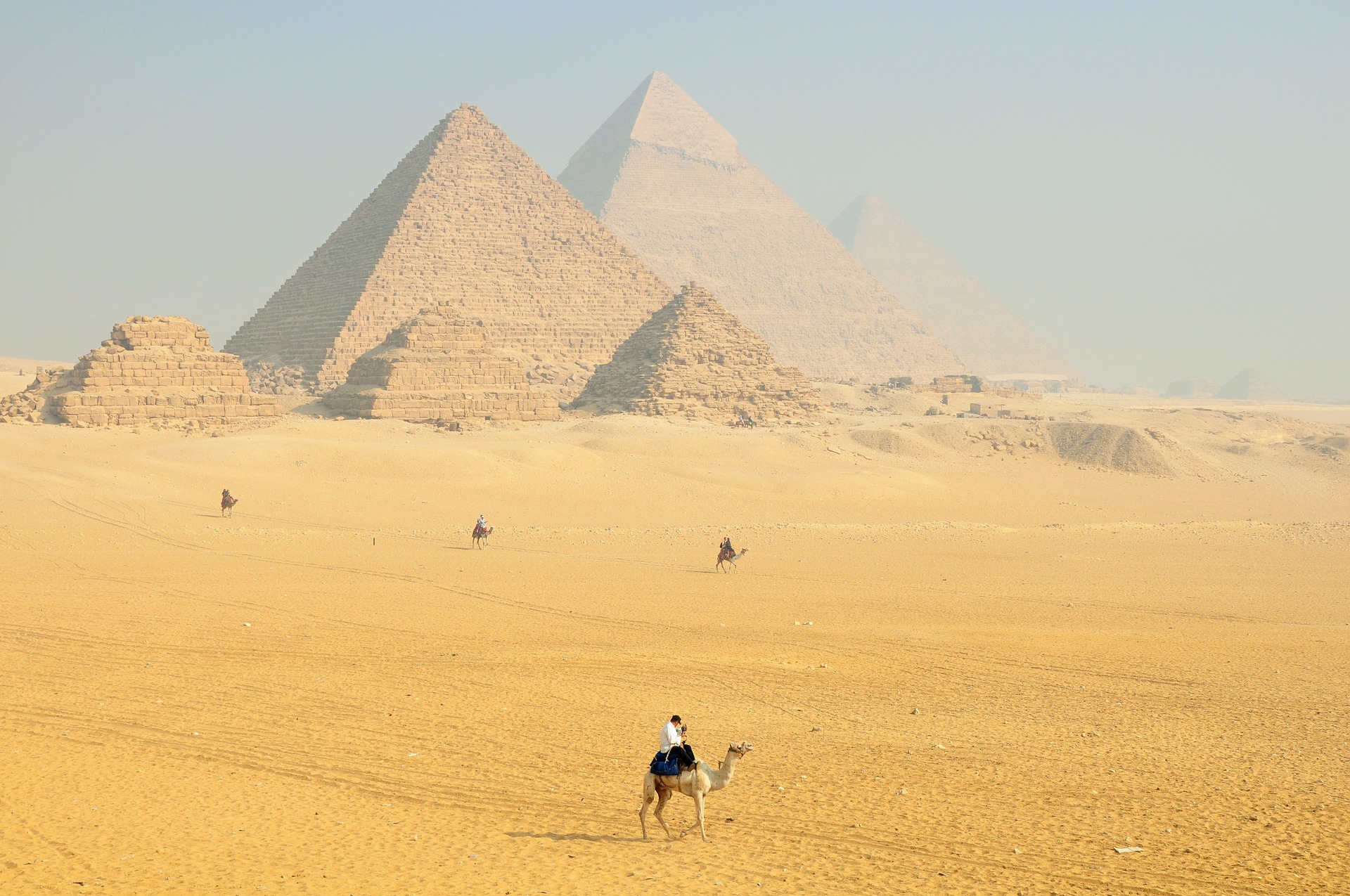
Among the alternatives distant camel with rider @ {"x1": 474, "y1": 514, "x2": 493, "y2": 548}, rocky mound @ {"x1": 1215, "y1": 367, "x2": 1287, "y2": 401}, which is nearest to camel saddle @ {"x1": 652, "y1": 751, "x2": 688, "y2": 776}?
distant camel with rider @ {"x1": 474, "y1": 514, "x2": 493, "y2": 548}

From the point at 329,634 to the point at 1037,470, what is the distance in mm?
28228

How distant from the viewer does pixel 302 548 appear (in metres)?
18.5

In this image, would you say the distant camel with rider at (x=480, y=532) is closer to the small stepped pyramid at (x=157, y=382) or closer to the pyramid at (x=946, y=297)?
the small stepped pyramid at (x=157, y=382)

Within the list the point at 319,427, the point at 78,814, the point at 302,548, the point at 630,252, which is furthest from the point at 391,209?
the point at 78,814

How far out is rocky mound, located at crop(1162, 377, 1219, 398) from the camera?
162750 mm

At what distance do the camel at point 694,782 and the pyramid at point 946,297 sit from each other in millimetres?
135514

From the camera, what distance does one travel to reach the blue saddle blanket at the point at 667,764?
630cm

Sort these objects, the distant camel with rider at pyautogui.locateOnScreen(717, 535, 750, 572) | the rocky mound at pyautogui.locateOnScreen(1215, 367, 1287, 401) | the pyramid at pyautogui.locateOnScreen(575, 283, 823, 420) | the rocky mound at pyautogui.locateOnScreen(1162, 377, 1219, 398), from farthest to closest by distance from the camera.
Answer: the rocky mound at pyautogui.locateOnScreen(1162, 377, 1219, 398) → the rocky mound at pyautogui.locateOnScreen(1215, 367, 1287, 401) → the pyramid at pyautogui.locateOnScreen(575, 283, 823, 420) → the distant camel with rider at pyautogui.locateOnScreen(717, 535, 750, 572)

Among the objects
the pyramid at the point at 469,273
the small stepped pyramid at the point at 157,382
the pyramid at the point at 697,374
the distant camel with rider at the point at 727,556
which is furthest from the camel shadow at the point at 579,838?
the pyramid at the point at 469,273

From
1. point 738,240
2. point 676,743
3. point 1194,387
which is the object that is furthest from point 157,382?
point 1194,387

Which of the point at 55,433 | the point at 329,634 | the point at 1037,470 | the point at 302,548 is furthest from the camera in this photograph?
the point at 1037,470

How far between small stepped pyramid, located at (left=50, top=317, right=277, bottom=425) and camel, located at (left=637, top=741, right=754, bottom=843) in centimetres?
3011

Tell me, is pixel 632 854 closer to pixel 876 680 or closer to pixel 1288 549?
pixel 876 680

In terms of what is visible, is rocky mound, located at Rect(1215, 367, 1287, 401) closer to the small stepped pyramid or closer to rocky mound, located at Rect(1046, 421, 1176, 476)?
rocky mound, located at Rect(1046, 421, 1176, 476)
